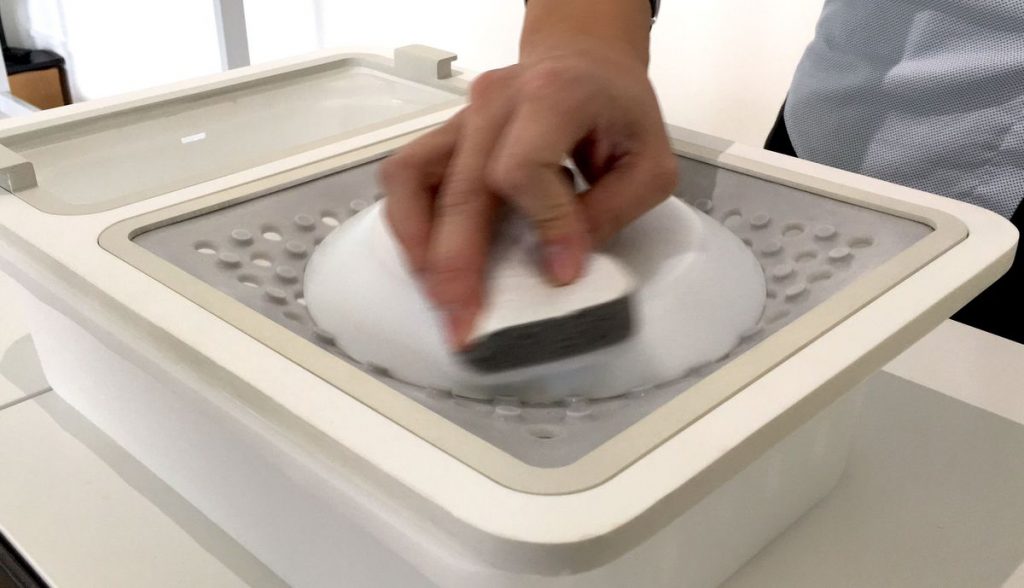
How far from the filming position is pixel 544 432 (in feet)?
1.04

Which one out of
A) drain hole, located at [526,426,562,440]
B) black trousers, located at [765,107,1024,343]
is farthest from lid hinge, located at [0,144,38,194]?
black trousers, located at [765,107,1024,343]

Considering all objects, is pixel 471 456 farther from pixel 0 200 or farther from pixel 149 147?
pixel 149 147

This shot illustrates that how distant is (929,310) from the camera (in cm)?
36

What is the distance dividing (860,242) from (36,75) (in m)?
2.48

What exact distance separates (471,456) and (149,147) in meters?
0.45

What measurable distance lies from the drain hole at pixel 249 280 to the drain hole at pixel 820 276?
0.26m

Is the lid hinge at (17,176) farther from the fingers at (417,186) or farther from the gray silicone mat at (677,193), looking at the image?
the fingers at (417,186)

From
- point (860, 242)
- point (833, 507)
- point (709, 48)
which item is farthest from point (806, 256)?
point (709, 48)

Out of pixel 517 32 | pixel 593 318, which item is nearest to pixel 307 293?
pixel 593 318

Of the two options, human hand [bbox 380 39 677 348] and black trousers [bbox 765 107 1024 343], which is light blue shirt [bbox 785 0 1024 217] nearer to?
black trousers [bbox 765 107 1024 343]

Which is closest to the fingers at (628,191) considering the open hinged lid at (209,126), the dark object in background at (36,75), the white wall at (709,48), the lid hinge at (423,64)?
the open hinged lid at (209,126)

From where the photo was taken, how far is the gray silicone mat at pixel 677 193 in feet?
1.06

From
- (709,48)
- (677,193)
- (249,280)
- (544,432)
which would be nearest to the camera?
(544,432)

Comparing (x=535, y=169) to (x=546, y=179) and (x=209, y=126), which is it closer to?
(x=546, y=179)
